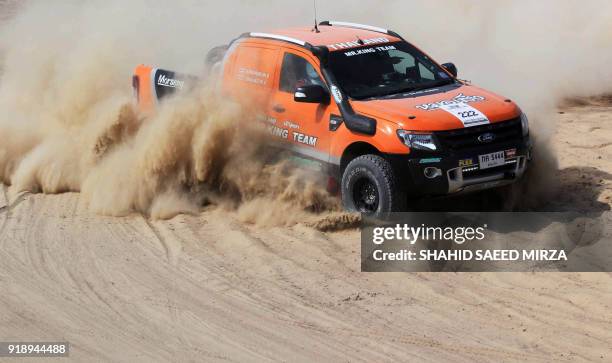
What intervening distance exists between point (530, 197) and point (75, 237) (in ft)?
14.3

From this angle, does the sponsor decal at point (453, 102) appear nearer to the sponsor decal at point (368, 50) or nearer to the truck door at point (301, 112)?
the truck door at point (301, 112)

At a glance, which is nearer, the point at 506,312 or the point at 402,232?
the point at 506,312

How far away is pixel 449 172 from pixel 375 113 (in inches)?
33.6

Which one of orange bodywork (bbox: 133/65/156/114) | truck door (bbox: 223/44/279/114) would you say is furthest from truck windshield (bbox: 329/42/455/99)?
orange bodywork (bbox: 133/65/156/114)

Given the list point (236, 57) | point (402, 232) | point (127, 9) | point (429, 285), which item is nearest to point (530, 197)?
point (402, 232)

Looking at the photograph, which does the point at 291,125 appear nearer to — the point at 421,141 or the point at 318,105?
the point at 318,105

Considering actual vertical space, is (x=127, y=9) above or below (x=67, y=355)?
above

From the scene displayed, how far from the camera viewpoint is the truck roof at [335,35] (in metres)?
9.16

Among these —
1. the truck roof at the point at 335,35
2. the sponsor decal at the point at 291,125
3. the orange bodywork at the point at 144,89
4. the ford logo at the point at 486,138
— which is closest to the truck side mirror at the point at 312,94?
the sponsor decal at the point at 291,125

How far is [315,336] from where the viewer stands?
6.41m

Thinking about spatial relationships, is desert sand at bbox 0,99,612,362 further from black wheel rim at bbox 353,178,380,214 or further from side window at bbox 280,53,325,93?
side window at bbox 280,53,325,93

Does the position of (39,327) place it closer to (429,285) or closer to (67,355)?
(67,355)

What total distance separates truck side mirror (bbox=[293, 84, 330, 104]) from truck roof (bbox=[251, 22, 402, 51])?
0.60 metres

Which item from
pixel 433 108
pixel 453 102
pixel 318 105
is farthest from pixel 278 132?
pixel 453 102
